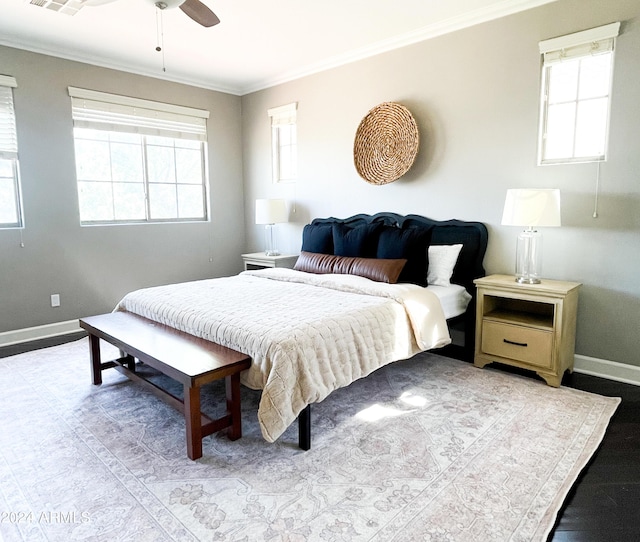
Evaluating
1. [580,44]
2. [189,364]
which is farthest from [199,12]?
[580,44]

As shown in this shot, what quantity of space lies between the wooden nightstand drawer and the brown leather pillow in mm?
773

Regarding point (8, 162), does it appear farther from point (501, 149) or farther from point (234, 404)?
point (501, 149)

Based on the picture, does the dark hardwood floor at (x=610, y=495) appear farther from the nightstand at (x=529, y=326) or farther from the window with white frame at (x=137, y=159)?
the window with white frame at (x=137, y=159)

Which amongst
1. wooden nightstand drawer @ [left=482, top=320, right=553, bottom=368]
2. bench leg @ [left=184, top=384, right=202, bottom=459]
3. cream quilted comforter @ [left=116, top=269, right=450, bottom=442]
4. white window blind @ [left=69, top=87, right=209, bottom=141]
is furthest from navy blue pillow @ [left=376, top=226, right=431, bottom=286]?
white window blind @ [left=69, top=87, right=209, bottom=141]

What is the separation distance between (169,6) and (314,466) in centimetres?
249

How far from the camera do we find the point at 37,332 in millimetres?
4035

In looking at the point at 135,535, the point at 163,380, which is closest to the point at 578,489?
the point at 135,535

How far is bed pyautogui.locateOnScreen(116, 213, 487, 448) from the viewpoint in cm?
208

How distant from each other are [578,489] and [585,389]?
3.96ft

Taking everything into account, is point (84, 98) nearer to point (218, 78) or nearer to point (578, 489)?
point (218, 78)

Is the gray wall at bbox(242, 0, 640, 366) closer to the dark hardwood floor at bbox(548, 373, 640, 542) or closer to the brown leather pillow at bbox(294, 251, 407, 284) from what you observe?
the brown leather pillow at bbox(294, 251, 407, 284)

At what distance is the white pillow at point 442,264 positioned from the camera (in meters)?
3.43

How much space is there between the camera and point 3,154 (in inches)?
149

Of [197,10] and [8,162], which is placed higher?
[197,10]
